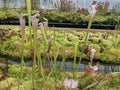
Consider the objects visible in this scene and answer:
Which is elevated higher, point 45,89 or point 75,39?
point 45,89

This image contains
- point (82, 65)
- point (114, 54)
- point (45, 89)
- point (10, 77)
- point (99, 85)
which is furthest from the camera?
point (114, 54)

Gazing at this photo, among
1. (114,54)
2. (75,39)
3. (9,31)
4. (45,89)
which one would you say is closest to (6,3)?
(9,31)

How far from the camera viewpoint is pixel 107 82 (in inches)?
123

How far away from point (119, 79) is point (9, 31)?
3.40 meters

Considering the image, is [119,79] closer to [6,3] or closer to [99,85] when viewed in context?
[99,85]

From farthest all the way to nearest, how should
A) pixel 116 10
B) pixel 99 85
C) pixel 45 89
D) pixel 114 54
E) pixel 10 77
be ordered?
1. pixel 116 10
2. pixel 114 54
3. pixel 10 77
4. pixel 99 85
5. pixel 45 89

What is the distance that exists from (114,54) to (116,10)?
416cm

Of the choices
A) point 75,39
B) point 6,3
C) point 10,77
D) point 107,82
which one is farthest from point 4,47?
point 6,3

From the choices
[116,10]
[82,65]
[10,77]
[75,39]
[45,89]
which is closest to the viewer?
[45,89]

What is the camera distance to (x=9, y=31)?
20.4 ft

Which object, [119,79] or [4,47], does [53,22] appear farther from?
[119,79]

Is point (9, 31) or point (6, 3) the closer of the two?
point (9, 31)

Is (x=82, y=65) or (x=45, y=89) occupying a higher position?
(x=45, y=89)

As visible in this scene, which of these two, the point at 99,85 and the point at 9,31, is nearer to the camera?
the point at 99,85
